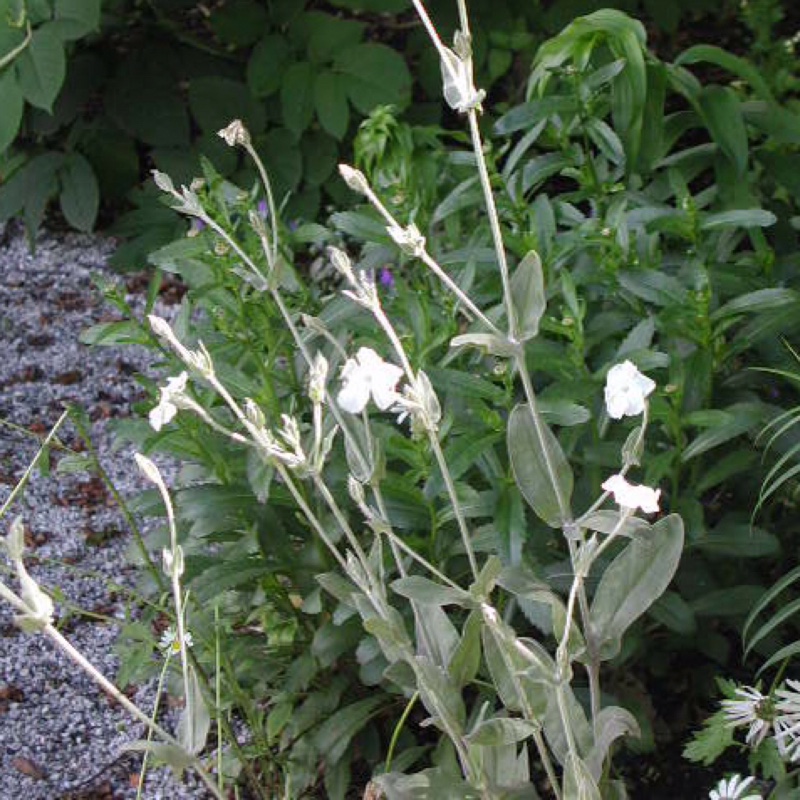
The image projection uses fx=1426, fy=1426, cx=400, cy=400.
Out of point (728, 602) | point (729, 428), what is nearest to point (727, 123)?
point (729, 428)

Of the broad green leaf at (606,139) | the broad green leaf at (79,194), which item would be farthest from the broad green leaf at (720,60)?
the broad green leaf at (79,194)

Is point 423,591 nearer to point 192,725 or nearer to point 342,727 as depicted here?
point 192,725

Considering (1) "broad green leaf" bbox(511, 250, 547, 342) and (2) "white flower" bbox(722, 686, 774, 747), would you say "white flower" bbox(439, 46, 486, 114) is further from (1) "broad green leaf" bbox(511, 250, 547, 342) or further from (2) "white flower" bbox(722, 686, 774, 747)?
(2) "white flower" bbox(722, 686, 774, 747)

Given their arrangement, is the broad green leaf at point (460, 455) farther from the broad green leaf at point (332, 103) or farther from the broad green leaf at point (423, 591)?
the broad green leaf at point (332, 103)

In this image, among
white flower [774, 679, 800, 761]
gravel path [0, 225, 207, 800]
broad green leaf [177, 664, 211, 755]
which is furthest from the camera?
gravel path [0, 225, 207, 800]

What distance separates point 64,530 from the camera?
2453mm

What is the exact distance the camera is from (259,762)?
1896mm

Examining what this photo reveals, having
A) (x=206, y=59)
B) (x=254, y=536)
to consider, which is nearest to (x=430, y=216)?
(x=254, y=536)

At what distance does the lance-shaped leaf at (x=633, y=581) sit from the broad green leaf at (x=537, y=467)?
0.09 m

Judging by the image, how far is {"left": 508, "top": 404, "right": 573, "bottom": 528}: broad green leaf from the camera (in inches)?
50.0

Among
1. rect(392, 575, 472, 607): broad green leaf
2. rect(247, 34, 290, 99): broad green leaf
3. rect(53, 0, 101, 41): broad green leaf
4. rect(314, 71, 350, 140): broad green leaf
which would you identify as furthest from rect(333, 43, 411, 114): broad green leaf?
rect(392, 575, 472, 607): broad green leaf

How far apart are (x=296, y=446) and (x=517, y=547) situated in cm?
50

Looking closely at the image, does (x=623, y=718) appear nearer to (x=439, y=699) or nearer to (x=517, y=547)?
(x=439, y=699)

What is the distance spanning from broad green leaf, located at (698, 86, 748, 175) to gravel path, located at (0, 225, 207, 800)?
1.05m
